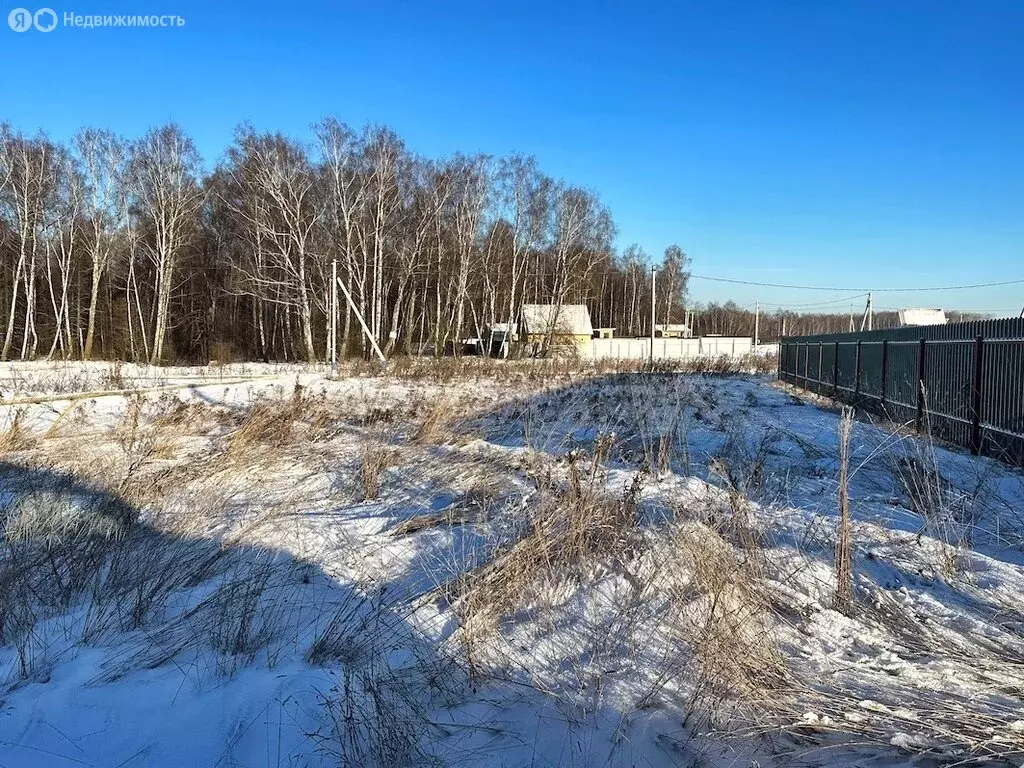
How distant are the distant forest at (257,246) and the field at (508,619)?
86.7ft

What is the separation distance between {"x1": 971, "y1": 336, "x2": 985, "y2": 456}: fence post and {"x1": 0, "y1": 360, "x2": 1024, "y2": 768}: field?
3.14 metres

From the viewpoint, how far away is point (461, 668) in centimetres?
263

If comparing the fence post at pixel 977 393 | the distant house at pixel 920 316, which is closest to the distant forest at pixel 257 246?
the distant house at pixel 920 316

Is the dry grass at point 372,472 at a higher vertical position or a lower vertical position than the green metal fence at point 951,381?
lower

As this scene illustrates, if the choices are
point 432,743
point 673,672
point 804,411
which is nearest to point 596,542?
point 673,672

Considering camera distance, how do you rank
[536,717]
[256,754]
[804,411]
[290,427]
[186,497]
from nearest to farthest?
[256,754] → [536,717] → [186,497] → [290,427] → [804,411]

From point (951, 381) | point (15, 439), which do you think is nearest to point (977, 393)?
point (951, 381)

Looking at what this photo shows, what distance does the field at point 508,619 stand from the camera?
224 cm

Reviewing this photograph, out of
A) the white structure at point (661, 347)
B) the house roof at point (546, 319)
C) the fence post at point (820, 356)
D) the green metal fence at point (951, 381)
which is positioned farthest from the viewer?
the white structure at point (661, 347)

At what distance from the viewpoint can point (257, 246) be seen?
31.7 m

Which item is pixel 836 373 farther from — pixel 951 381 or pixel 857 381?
pixel 951 381

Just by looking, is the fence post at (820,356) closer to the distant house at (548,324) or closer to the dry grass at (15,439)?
the dry grass at (15,439)

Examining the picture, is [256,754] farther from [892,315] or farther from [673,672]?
[892,315]

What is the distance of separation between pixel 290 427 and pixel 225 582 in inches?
168
